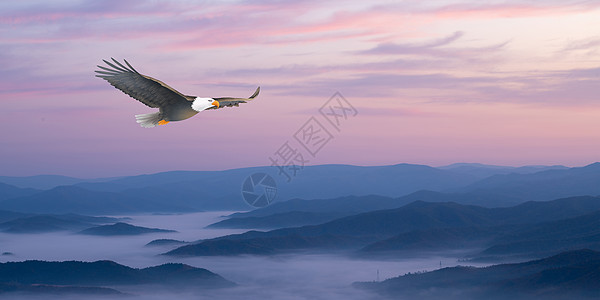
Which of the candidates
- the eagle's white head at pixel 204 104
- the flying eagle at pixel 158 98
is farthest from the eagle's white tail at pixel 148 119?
the eagle's white head at pixel 204 104

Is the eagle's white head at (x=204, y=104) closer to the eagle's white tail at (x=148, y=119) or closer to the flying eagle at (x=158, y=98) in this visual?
the flying eagle at (x=158, y=98)

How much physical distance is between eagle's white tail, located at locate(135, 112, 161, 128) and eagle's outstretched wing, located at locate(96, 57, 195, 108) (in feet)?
1.21

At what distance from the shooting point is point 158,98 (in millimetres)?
18172

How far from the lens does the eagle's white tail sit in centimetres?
1825

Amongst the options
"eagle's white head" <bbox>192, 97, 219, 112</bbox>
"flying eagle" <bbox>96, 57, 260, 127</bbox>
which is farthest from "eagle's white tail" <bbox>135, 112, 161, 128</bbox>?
"eagle's white head" <bbox>192, 97, 219, 112</bbox>

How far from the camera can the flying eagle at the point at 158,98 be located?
17.3m

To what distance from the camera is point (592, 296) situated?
639 feet

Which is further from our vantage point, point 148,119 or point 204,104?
point 148,119

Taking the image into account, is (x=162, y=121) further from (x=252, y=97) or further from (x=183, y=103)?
(x=252, y=97)

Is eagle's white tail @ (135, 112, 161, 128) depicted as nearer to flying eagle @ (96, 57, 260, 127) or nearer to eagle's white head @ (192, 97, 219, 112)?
flying eagle @ (96, 57, 260, 127)

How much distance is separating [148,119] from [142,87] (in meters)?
1.06

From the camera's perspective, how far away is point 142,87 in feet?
58.9

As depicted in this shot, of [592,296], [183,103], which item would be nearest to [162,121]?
[183,103]

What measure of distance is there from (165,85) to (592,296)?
206010mm
